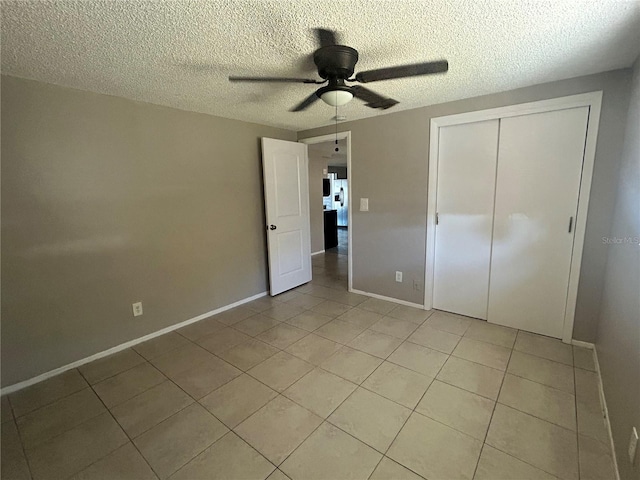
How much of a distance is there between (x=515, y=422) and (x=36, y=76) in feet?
12.5

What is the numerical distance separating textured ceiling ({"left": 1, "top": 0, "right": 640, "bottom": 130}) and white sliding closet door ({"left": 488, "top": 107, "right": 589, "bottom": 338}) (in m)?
0.41

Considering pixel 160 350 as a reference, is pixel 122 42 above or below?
above

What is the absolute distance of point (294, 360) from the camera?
7.62ft

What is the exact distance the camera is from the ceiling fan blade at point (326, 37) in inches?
54.3

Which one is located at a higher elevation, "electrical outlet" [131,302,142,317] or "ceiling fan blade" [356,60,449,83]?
"ceiling fan blade" [356,60,449,83]

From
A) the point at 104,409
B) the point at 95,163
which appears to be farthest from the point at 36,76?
the point at 104,409

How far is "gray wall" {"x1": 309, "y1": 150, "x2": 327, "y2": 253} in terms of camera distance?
19.2 feet

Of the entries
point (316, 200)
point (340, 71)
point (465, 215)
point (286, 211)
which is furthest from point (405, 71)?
point (316, 200)

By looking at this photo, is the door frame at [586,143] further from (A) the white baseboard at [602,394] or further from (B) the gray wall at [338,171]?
(B) the gray wall at [338,171]

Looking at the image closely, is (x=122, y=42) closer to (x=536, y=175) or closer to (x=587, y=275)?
(x=536, y=175)

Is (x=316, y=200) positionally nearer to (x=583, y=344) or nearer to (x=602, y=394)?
A: (x=583, y=344)

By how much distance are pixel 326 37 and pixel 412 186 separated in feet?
6.55

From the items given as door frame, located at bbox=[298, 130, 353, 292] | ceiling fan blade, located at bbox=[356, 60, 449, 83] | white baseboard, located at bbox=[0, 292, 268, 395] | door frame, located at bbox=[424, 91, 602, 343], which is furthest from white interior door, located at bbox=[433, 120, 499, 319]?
white baseboard, located at bbox=[0, 292, 268, 395]

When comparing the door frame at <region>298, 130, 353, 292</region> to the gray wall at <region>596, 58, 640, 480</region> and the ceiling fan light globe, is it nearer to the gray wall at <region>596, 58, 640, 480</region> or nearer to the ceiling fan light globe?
the ceiling fan light globe
